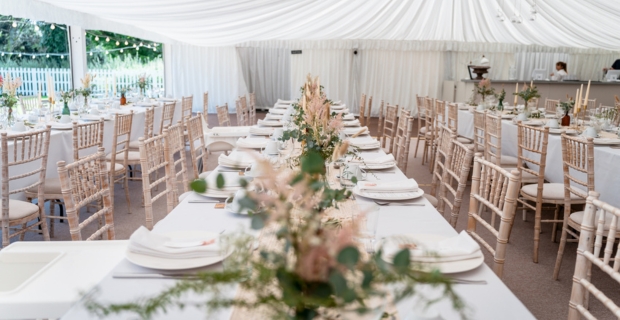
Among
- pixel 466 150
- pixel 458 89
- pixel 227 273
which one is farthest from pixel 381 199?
pixel 458 89

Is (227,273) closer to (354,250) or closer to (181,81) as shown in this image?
(354,250)

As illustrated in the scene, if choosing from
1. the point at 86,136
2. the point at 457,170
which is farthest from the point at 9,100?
the point at 457,170

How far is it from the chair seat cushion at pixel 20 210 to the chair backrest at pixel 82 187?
0.94m

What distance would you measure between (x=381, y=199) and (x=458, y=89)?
10.7 m

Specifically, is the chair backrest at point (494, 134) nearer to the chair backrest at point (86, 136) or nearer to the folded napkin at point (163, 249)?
the chair backrest at point (86, 136)

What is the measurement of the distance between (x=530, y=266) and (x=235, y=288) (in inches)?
118

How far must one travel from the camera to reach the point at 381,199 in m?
2.41

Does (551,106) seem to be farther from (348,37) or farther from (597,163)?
(348,37)

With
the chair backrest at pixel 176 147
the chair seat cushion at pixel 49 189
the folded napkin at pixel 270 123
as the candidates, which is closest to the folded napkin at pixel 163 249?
the chair backrest at pixel 176 147

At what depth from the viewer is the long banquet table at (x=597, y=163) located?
3902 mm

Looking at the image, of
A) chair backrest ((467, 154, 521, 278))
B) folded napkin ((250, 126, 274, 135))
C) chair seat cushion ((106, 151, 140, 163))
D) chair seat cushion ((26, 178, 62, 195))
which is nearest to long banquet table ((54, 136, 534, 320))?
chair backrest ((467, 154, 521, 278))

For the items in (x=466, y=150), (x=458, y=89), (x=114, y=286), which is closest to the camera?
(x=114, y=286)

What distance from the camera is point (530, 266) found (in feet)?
12.6

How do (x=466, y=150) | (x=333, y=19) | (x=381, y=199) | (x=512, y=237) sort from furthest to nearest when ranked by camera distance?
(x=333, y=19) < (x=512, y=237) < (x=466, y=150) < (x=381, y=199)
